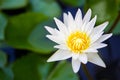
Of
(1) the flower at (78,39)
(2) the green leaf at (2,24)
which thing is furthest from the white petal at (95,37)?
(2) the green leaf at (2,24)

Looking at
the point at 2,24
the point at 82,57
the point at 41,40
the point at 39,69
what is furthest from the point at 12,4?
the point at 82,57

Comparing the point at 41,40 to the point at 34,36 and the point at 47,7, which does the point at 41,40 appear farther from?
the point at 47,7

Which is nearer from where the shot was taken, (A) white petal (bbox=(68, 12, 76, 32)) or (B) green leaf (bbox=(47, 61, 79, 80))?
(A) white petal (bbox=(68, 12, 76, 32))

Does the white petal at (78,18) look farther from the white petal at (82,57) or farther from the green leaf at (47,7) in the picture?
the green leaf at (47,7)

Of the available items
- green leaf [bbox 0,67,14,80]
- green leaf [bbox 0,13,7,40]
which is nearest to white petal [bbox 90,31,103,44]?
green leaf [bbox 0,67,14,80]

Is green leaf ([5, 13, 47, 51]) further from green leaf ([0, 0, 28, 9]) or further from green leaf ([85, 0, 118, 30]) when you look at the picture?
green leaf ([85, 0, 118, 30])
